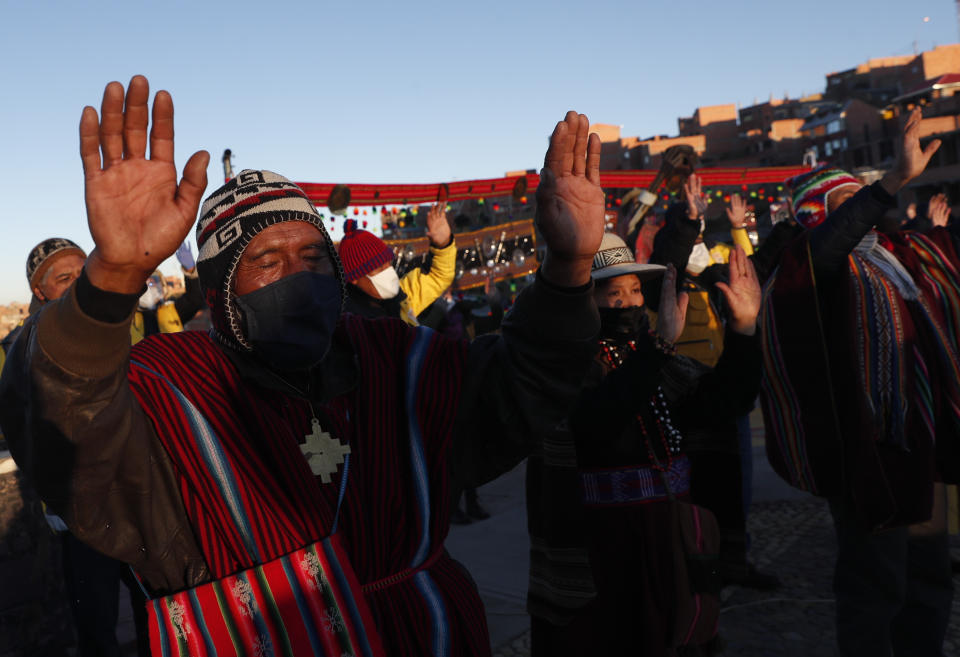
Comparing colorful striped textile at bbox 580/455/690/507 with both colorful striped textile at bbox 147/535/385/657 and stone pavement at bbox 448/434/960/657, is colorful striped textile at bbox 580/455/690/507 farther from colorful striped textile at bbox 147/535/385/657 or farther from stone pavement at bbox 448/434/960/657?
colorful striped textile at bbox 147/535/385/657

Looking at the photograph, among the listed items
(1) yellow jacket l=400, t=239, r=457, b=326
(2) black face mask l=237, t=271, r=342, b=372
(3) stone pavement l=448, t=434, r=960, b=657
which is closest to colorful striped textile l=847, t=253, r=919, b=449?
(3) stone pavement l=448, t=434, r=960, b=657

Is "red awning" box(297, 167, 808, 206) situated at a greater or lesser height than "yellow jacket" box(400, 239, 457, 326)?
greater

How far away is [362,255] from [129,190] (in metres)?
4.06

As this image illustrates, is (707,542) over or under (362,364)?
under

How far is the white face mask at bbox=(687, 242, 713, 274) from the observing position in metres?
5.75

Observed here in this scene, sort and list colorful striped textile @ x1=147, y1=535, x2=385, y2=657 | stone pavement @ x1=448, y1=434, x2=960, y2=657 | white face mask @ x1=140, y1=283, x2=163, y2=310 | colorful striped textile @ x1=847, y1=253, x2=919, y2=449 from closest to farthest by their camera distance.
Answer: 1. colorful striped textile @ x1=147, y1=535, x2=385, y2=657
2. colorful striped textile @ x1=847, y1=253, x2=919, y2=449
3. stone pavement @ x1=448, y1=434, x2=960, y2=657
4. white face mask @ x1=140, y1=283, x2=163, y2=310

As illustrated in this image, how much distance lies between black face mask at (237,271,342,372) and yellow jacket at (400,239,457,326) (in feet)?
13.6

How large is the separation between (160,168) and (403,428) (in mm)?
804

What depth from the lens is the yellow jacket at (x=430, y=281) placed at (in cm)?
607

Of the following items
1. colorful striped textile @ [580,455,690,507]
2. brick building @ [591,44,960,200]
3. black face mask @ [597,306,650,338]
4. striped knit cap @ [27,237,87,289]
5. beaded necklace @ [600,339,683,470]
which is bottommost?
colorful striped textile @ [580,455,690,507]

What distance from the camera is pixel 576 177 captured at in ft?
5.75

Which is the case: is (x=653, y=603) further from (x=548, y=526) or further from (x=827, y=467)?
(x=827, y=467)

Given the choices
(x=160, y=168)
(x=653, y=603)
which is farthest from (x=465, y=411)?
(x=653, y=603)

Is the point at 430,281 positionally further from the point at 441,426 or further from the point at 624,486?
the point at 441,426
